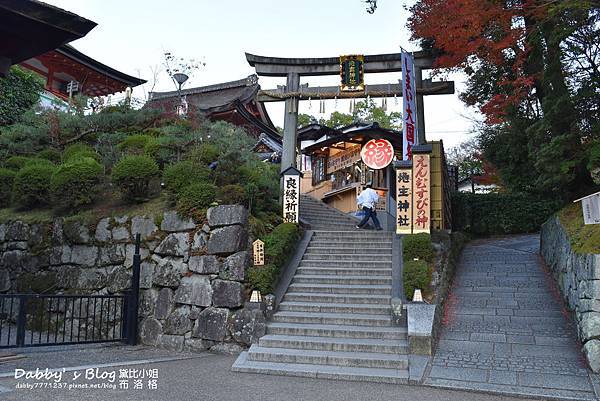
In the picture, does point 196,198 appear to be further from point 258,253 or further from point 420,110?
point 420,110

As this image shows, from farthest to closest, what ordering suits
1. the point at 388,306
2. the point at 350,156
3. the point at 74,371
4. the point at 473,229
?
the point at 350,156, the point at 473,229, the point at 388,306, the point at 74,371

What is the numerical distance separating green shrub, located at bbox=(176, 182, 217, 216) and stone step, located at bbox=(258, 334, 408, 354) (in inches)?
137

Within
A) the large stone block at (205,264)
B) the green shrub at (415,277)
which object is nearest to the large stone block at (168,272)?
the large stone block at (205,264)

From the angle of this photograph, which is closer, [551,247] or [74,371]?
[74,371]

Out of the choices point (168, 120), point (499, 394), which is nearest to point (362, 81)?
point (168, 120)

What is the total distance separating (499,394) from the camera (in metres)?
6.04

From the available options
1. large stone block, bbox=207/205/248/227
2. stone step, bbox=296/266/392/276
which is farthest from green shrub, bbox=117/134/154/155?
stone step, bbox=296/266/392/276

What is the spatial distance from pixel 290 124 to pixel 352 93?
7.87ft

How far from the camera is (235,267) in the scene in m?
9.34

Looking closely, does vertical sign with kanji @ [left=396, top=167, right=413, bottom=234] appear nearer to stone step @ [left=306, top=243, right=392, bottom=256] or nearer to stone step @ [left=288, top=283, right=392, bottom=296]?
stone step @ [left=306, top=243, right=392, bottom=256]

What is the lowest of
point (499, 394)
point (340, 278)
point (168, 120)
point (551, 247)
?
point (499, 394)

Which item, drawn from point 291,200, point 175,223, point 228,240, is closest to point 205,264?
point 228,240

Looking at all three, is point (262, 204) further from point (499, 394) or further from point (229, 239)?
point (499, 394)

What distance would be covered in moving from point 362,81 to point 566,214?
759 centimetres
